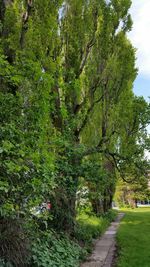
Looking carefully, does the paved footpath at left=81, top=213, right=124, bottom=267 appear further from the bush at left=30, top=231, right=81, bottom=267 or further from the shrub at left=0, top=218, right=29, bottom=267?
the shrub at left=0, top=218, right=29, bottom=267

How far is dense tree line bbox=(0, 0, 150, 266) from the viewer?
534 cm

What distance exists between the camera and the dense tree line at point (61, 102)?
17.5 feet

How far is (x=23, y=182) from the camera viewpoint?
527cm

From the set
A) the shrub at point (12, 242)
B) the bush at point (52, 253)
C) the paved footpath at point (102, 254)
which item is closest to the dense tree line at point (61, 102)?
the shrub at point (12, 242)

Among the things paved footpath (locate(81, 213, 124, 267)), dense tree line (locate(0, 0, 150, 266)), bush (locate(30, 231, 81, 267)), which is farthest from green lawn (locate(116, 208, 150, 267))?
dense tree line (locate(0, 0, 150, 266))

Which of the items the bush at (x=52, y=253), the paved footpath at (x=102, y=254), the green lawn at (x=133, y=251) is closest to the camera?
the bush at (x=52, y=253)

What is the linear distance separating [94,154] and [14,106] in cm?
487

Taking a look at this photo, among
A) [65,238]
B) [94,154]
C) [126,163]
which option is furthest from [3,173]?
[126,163]

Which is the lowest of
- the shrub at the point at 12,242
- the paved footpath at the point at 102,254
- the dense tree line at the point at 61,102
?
the paved footpath at the point at 102,254

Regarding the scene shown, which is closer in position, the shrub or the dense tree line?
the dense tree line

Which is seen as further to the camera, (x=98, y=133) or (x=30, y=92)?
(x=98, y=133)

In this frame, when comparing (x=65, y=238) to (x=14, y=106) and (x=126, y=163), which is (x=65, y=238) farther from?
(x=14, y=106)

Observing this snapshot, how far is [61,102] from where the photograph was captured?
9938mm

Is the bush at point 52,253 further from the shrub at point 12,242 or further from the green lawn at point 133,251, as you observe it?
the green lawn at point 133,251
